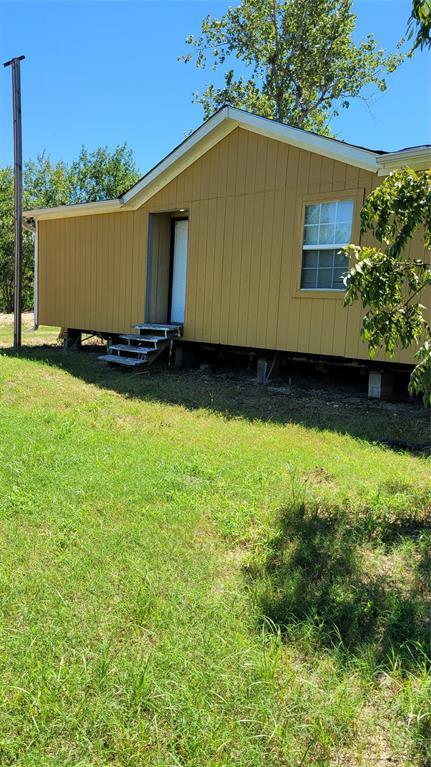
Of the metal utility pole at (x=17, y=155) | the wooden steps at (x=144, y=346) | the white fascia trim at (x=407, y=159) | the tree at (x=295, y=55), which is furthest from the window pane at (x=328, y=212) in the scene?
the tree at (x=295, y=55)

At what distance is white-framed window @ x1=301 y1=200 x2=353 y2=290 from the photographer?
278 inches

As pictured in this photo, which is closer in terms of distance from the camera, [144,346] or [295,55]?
[144,346]

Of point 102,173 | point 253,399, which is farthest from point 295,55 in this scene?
point 253,399

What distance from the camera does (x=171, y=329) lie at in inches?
357

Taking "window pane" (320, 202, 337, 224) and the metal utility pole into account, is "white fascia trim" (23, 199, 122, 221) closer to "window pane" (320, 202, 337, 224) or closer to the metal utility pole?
the metal utility pole

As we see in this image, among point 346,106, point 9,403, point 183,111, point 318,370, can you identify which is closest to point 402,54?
point 346,106

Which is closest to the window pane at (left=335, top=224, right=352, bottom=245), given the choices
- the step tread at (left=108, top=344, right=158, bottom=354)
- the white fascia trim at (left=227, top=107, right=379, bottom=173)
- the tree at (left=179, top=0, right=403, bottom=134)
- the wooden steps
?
the white fascia trim at (left=227, top=107, right=379, bottom=173)

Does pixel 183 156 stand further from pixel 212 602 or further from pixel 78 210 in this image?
pixel 212 602

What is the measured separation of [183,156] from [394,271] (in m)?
6.80

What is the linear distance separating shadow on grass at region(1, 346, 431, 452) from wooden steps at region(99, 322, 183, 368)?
20 centimetres

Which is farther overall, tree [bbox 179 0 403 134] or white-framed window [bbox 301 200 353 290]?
tree [bbox 179 0 403 134]

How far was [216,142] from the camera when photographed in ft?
27.4

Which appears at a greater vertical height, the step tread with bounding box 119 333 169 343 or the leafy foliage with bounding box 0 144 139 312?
the leafy foliage with bounding box 0 144 139 312

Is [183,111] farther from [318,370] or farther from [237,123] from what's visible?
[318,370]
